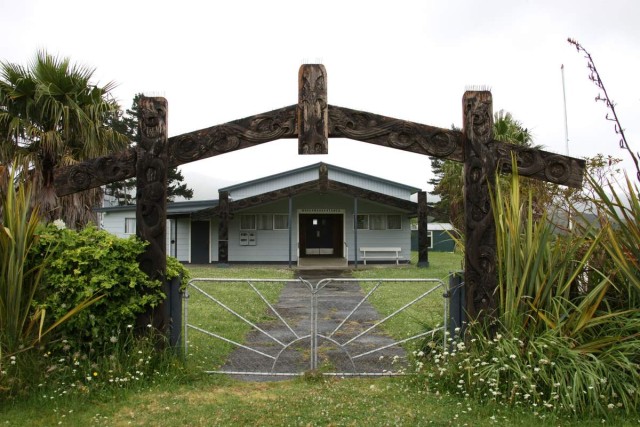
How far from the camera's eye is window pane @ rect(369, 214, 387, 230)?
25953 mm

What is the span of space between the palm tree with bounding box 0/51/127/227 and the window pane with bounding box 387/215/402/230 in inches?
615

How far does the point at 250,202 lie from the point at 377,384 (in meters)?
17.8

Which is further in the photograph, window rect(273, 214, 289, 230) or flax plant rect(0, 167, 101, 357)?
window rect(273, 214, 289, 230)

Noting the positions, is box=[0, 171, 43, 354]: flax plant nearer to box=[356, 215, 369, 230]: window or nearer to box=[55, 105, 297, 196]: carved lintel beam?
box=[55, 105, 297, 196]: carved lintel beam

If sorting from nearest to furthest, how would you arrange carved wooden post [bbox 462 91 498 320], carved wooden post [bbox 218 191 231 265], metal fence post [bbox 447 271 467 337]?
carved wooden post [bbox 462 91 498 320] → metal fence post [bbox 447 271 467 337] → carved wooden post [bbox 218 191 231 265]

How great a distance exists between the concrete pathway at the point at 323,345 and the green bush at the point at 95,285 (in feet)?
4.57

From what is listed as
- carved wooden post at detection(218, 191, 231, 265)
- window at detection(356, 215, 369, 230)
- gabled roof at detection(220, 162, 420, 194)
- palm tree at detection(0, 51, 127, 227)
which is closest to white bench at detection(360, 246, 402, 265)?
window at detection(356, 215, 369, 230)

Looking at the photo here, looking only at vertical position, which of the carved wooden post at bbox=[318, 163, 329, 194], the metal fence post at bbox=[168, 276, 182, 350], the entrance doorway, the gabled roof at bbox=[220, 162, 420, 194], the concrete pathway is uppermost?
the gabled roof at bbox=[220, 162, 420, 194]

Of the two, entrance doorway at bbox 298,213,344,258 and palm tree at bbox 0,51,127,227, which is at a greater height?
palm tree at bbox 0,51,127,227

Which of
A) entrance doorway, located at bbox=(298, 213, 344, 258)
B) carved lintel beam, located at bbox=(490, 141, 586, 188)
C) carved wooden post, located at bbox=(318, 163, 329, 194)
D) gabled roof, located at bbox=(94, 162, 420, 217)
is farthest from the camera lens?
entrance doorway, located at bbox=(298, 213, 344, 258)

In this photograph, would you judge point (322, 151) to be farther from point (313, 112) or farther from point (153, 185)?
point (153, 185)

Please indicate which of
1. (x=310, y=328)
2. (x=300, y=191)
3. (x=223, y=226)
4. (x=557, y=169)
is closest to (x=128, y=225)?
(x=223, y=226)

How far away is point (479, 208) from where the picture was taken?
19.1 feet

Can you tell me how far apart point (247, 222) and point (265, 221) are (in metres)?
0.85
